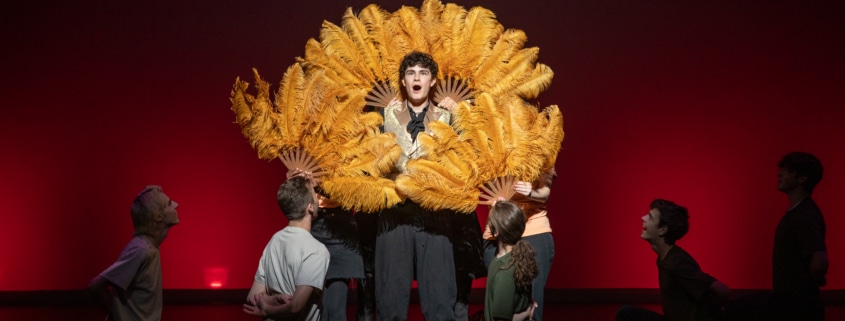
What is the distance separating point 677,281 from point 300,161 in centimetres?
173

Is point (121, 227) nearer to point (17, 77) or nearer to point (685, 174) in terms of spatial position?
point (17, 77)

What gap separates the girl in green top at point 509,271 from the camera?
317 cm

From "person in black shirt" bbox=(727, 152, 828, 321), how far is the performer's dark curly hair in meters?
0.97

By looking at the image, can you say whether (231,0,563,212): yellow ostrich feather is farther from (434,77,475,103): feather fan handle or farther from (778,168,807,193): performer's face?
(778,168,807,193): performer's face

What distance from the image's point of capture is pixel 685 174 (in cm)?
571

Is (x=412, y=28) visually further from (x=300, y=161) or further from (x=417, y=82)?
(x=300, y=161)

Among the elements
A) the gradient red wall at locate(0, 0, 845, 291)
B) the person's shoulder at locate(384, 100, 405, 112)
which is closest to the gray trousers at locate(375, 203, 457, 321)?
the person's shoulder at locate(384, 100, 405, 112)

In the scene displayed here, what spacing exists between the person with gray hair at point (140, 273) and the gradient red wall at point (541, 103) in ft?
7.81

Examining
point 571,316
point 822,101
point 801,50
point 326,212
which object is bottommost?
point 571,316

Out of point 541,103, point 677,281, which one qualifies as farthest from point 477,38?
point 677,281

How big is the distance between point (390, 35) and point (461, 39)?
1.22 ft

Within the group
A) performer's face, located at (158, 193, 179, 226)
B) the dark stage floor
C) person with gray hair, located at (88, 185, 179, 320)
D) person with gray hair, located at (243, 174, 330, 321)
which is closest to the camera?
person with gray hair, located at (243, 174, 330, 321)

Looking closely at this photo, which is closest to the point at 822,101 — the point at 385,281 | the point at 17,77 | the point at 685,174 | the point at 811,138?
the point at 811,138

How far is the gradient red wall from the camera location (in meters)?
5.64
